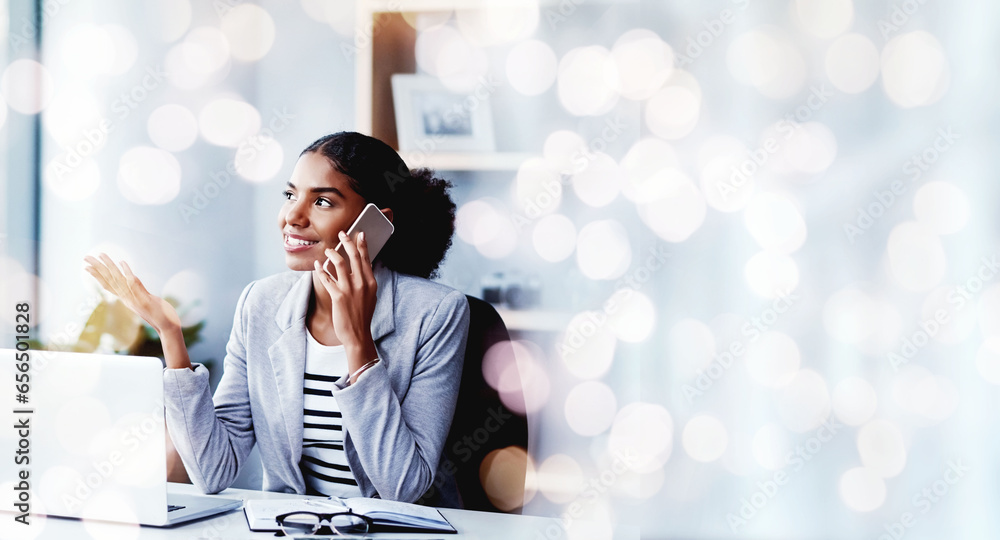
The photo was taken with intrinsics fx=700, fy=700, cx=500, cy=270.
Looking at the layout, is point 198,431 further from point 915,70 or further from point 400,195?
point 915,70

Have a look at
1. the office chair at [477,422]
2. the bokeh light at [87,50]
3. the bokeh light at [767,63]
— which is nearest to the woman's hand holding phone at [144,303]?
the office chair at [477,422]

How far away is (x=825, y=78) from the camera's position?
1.78 m

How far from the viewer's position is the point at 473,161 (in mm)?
1811

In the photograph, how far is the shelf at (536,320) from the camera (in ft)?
6.01

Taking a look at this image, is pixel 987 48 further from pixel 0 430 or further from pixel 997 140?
pixel 0 430

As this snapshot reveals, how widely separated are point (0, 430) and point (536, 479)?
131 centimetres

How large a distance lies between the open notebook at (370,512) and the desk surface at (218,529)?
0.5 inches

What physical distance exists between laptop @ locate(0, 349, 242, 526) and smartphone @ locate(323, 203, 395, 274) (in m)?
0.50

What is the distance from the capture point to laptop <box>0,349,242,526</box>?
877 millimetres

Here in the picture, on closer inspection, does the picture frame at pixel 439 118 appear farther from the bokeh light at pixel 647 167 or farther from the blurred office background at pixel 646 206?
the bokeh light at pixel 647 167

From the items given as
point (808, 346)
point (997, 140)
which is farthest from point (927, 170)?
point (808, 346)

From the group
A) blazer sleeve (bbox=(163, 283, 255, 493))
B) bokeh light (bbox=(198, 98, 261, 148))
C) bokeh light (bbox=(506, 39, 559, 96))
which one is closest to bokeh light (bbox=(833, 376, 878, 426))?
bokeh light (bbox=(506, 39, 559, 96))

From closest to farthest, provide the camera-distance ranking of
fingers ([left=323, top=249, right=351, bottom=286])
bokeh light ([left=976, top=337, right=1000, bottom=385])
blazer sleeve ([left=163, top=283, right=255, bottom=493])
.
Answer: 1. blazer sleeve ([left=163, top=283, right=255, bottom=493])
2. fingers ([left=323, top=249, right=351, bottom=286])
3. bokeh light ([left=976, top=337, right=1000, bottom=385])

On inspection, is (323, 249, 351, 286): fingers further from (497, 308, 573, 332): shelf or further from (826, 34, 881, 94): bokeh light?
(826, 34, 881, 94): bokeh light
